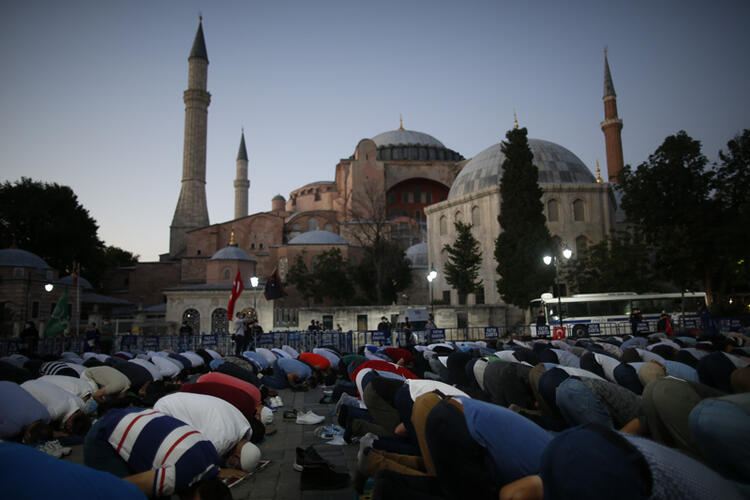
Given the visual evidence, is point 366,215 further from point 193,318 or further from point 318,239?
point 193,318

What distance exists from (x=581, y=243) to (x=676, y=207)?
5.05 m

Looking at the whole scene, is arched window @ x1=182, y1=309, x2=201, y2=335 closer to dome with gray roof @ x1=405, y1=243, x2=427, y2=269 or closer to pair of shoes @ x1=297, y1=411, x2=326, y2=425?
dome with gray roof @ x1=405, y1=243, x2=427, y2=269

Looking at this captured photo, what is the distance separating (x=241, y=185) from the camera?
58969 mm

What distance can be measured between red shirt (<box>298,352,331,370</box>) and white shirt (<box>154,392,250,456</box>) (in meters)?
5.46

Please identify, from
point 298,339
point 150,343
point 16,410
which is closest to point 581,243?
point 298,339

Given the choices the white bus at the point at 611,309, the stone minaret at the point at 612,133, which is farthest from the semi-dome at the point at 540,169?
the white bus at the point at 611,309

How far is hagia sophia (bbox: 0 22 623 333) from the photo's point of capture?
28.3 metres

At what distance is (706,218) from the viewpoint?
2459 centimetres

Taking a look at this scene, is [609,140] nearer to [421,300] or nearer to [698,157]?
[698,157]

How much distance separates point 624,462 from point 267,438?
464cm

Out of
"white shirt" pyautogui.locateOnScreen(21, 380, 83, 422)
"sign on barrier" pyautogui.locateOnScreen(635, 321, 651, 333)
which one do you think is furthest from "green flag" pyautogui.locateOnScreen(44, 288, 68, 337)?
"sign on barrier" pyautogui.locateOnScreen(635, 321, 651, 333)

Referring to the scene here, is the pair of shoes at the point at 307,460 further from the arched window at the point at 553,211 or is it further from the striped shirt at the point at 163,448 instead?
the arched window at the point at 553,211

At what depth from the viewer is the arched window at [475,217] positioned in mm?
29644

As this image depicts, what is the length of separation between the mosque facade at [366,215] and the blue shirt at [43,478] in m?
24.3
